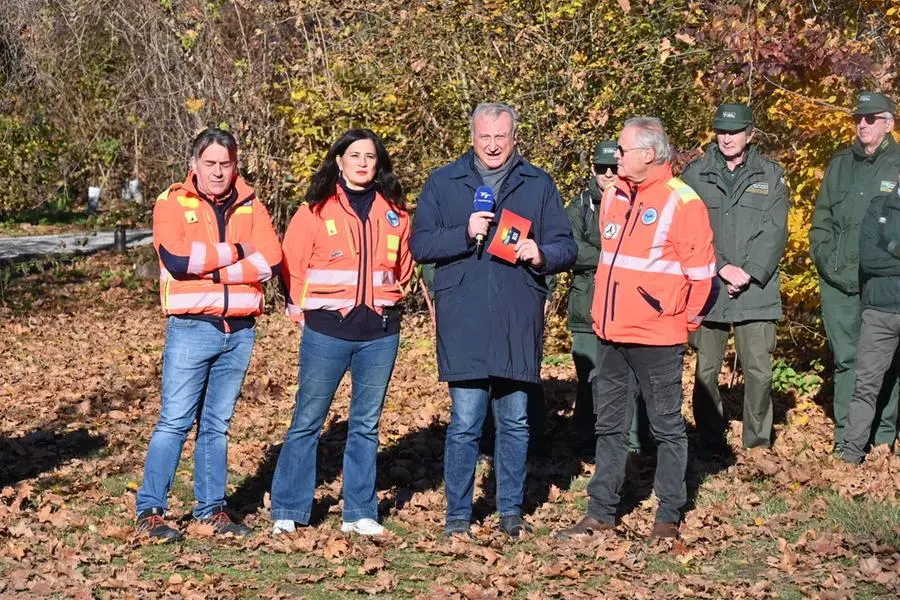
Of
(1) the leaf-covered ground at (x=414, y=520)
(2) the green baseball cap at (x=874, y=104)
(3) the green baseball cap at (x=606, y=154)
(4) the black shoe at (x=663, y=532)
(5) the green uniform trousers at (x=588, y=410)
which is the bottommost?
(1) the leaf-covered ground at (x=414, y=520)

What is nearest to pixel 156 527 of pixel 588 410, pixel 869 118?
pixel 588 410

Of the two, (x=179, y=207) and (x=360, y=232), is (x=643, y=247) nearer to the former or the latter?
(x=360, y=232)

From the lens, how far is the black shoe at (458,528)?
21.3ft

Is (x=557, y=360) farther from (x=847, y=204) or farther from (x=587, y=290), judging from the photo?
(x=847, y=204)

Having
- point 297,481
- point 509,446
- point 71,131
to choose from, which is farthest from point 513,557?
point 71,131

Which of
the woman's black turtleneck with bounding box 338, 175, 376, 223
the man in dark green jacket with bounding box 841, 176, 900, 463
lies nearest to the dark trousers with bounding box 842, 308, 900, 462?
the man in dark green jacket with bounding box 841, 176, 900, 463

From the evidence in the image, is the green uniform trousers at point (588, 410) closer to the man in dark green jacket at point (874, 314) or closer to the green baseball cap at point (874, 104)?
the man in dark green jacket at point (874, 314)

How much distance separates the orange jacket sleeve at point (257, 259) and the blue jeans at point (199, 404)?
29 centimetres

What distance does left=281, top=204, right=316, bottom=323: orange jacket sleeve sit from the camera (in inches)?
251

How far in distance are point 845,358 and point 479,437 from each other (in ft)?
10.5

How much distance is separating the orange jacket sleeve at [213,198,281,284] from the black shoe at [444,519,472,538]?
5.24 feet

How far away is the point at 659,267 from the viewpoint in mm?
6230

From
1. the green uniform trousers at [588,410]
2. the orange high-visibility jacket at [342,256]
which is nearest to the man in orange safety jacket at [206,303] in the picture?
the orange high-visibility jacket at [342,256]

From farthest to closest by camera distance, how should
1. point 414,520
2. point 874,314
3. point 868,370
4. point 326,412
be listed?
1. point 868,370
2. point 874,314
3. point 414,520
4. point 326,412
